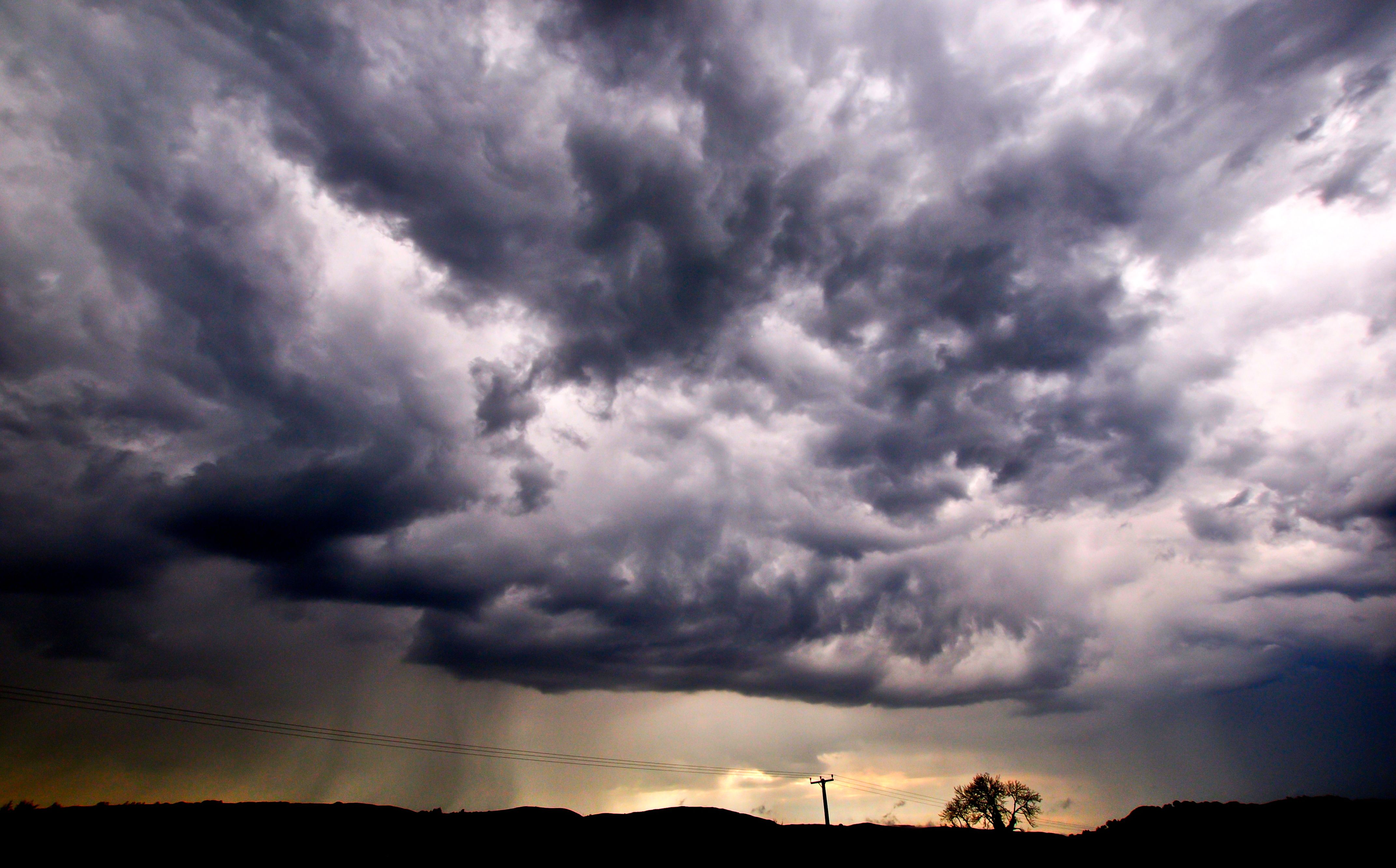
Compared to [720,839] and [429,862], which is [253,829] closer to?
[429,862]

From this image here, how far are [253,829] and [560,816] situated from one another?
27014mm

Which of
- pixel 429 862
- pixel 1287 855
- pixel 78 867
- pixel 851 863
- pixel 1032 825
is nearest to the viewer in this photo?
pixel 78 867

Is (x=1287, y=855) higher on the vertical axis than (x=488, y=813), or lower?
lower

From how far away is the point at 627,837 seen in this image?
63.3 m

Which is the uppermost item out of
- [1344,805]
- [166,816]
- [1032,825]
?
[166,816]

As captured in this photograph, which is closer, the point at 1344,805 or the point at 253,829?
the point at 253,829

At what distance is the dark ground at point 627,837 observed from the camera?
48.7 metres

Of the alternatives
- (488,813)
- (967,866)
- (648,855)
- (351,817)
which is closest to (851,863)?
(967,866)

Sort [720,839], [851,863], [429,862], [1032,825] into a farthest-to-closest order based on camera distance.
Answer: [1032,825]
[720,839]
[851,863]
[429,862]

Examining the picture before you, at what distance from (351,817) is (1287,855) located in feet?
263

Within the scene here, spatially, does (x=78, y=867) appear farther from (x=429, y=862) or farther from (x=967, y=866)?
(x=967, y=866)

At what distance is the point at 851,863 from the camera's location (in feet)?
193

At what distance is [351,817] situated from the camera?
57.8 m

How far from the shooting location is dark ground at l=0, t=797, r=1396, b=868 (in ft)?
160
